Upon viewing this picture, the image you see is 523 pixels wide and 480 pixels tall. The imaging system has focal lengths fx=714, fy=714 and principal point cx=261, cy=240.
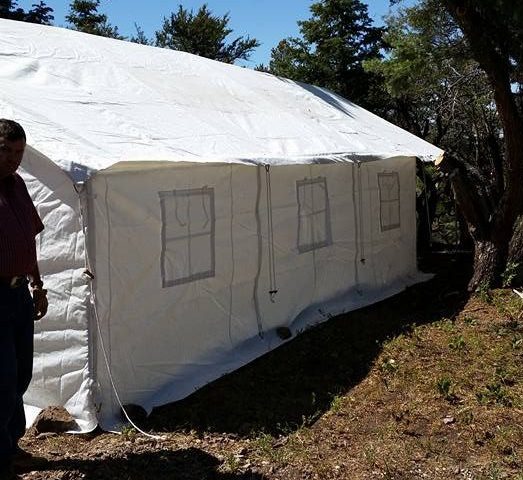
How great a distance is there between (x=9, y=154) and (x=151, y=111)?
2897mm

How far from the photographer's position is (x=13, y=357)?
390 cm

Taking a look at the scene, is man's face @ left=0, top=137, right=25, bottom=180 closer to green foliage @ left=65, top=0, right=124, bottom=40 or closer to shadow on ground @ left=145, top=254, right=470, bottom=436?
shadow on ground @ left=145, top=254, right=470, bottom=436

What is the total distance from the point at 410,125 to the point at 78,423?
39.1 ft

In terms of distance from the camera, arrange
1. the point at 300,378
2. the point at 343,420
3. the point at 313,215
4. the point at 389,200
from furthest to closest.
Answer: the point at 389,200, the point at 313,215, the point at 300,378, the point at 343,420

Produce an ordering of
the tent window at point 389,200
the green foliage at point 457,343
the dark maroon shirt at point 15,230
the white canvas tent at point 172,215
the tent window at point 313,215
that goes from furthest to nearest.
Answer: the tent window at point 389,200, the tent window at point 313,215, the green foliage at point 457,343, the white canvas tent at point 172,215, the dark maroon shirt at point 15,230

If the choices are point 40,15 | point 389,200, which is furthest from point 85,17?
point 389,200

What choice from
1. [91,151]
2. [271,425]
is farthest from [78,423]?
[91,151]

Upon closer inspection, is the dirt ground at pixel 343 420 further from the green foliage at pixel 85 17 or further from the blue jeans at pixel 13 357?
the green foliage at pixel 85 17

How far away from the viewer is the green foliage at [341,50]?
17.1 m

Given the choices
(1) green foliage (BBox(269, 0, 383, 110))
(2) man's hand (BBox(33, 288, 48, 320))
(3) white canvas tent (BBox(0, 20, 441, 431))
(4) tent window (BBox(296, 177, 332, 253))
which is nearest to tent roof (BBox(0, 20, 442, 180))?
(3) white canvas tent (BBox(0, 20, 441, 431))

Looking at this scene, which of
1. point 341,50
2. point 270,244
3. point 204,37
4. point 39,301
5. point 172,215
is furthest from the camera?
point 204,37

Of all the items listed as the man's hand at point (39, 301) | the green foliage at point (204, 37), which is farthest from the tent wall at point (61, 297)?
the green foliage at point (204, 37)

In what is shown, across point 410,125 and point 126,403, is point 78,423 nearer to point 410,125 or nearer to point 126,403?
point 126,403

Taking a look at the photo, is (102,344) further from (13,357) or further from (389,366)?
(389,366)
